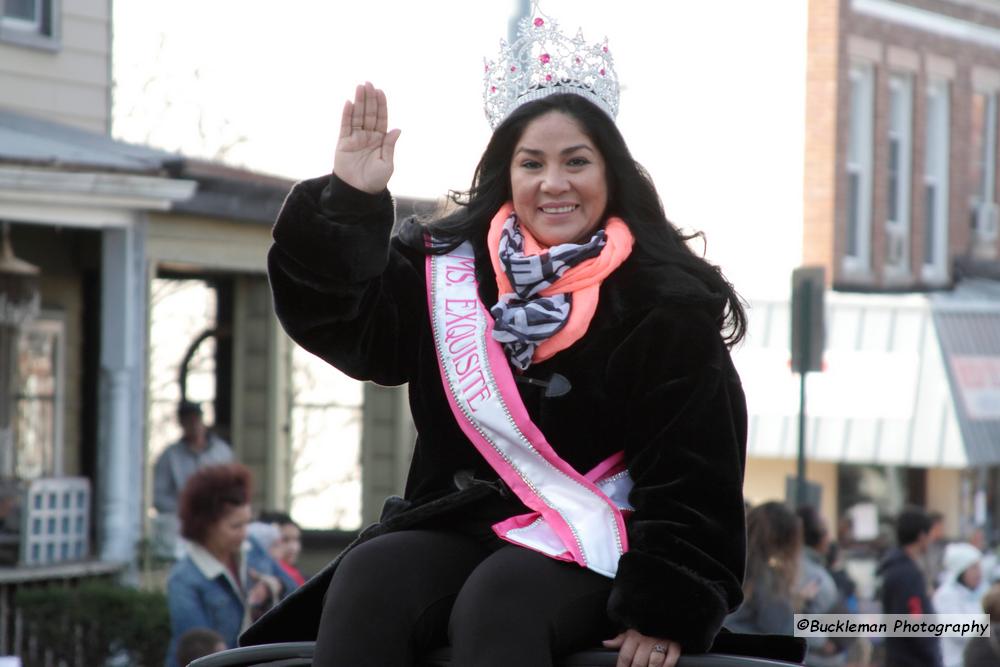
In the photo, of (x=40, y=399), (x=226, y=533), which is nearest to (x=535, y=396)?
(x=226, y=533)

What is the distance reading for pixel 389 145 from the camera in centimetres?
352

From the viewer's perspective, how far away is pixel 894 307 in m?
20.4

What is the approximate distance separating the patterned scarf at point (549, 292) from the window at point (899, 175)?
1858cm

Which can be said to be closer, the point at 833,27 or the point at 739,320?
the point at 739,320

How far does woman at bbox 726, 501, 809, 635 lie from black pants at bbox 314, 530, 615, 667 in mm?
4207

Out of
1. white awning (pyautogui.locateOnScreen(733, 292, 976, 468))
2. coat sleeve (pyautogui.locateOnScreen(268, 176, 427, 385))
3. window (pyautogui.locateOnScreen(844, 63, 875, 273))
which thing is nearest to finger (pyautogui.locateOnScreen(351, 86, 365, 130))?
coat sleeve (pyautogui.locateOnScreen(268, 176, 427, 385))

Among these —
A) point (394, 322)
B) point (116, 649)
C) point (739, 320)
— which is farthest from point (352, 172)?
point (116, 649)

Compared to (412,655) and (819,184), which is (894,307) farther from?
(412,655)

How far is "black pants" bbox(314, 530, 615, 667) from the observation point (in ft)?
10.8

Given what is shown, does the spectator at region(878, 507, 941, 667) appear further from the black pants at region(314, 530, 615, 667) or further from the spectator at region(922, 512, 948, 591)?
the black pants at region(314, 530, 615, 667)

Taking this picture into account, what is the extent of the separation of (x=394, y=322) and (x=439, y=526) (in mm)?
421

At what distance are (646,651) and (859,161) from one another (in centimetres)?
1834

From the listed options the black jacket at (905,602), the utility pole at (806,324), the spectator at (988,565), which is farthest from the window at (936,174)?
the black jacket at (905,602)

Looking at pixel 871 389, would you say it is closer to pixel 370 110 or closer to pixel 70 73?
pixel 70 73
